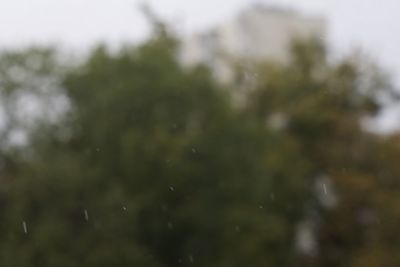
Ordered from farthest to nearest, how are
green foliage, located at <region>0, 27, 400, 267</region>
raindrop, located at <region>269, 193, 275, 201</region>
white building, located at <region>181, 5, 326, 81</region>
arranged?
white building, located at <region>181, 5, 326, 81</region> → raindrop, located at <region>269, 193, 275, 201</region> → green foliage, located at <region>0, 27, 400, 267</region>

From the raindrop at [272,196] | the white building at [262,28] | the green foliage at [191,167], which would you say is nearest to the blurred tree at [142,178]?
the green foliage at [191,167]

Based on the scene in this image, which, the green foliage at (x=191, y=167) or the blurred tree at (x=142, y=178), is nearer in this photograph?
the blurred tree at (x=142, y=178)

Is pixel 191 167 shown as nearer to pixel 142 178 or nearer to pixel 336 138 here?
pixel 142 178

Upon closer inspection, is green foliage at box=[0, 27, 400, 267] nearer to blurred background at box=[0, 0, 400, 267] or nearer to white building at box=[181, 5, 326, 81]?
blurred background at box=[0, 0, 400, 267]

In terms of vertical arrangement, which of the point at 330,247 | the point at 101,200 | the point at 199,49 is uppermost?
the point at 101,200

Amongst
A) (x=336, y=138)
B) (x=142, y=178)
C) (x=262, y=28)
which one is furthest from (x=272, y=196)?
(x=262, y=28)

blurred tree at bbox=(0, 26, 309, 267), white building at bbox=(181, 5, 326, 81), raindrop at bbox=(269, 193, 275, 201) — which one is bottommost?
white building at bbox=(181, 5, 326, 81)

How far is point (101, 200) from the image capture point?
22.0 metres

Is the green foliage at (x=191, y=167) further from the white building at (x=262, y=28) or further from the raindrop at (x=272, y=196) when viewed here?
the white building at (x=262, y=28)

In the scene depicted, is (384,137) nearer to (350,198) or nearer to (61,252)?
(350,198)

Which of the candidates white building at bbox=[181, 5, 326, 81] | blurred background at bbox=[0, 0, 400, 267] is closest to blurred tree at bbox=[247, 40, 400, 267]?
blurred background at bbox=[0, 0, 400, 267]

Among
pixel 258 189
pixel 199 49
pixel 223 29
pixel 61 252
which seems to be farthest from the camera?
pixel 199 49

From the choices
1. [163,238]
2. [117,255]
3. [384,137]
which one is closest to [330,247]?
[384,137]

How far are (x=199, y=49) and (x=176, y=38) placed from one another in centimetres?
4308
